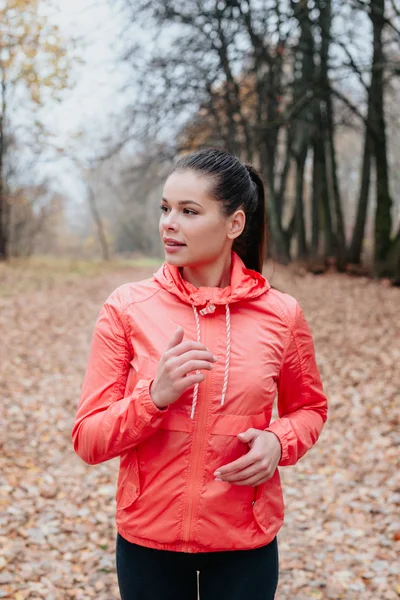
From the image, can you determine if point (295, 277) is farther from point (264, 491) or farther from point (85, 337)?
point (264, 491)

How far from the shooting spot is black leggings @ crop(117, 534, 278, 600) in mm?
1777

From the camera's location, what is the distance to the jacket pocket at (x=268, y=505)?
1.79m

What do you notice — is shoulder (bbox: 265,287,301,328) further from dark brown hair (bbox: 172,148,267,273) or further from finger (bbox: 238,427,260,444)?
finger (bbox: 238,427,260,444)

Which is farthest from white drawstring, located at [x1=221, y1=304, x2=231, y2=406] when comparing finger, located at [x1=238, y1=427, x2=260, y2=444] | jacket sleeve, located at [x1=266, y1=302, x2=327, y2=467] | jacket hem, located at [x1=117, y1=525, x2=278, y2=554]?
jacket hem, located at [x1=117, y1=525, x2=278, y2=554]

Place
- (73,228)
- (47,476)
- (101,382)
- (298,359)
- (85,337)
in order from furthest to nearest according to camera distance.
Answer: (73,228), (85,337), (47,476), (298,359), (101,382)

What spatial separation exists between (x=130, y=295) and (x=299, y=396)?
2.33ft

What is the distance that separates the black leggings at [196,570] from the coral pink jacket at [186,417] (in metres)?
0.05

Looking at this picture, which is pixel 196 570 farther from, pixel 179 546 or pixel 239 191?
pixel 239 191

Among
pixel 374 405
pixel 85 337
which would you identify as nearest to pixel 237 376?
pixel 374 405

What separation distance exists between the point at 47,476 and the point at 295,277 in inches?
454

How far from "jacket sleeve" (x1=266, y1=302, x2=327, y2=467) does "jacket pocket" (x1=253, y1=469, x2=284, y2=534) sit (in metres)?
0.09

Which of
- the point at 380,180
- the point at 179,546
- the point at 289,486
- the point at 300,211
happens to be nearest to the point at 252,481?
the point at 179,546

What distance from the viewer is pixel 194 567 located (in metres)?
1.80

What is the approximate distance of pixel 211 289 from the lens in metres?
1.83
